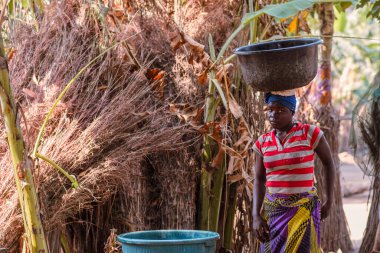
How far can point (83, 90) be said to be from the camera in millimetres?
5523

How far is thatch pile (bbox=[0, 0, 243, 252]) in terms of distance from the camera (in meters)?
5.01

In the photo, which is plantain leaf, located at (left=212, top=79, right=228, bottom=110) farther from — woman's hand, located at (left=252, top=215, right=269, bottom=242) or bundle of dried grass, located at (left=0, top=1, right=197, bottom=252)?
woman's hand, located at (left=252, top=215, right=269, bottom=242)

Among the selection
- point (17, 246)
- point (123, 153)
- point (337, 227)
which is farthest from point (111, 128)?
point (337, 227)

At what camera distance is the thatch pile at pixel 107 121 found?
16.4 ft

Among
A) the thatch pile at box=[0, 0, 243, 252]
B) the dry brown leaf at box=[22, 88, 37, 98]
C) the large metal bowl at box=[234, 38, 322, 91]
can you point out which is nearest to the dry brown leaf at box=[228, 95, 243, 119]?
the thatch pile at box=[0, 0, 243, 252]

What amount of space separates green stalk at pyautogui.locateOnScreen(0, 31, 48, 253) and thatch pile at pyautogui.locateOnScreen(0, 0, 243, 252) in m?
0.35

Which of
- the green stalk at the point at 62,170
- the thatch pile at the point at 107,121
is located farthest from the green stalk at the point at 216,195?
the green stalk at the point at 62,170

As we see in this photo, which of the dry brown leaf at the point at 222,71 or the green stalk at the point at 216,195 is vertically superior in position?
the dry brown leaf at the point at 222,71

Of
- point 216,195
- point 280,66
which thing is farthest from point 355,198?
point 280,66

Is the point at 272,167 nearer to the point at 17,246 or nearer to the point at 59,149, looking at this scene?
the point at 59,149

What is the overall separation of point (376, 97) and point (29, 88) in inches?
143

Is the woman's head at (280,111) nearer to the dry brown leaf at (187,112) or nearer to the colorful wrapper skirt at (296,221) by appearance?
the colorful wrapper skirt at (296,221)

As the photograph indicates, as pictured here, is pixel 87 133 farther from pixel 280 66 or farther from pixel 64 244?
pixel 280 66

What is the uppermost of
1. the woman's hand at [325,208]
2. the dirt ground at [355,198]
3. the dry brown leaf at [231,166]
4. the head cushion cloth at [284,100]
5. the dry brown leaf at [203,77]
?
the dry brown leaf at [203,77]
